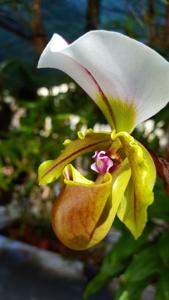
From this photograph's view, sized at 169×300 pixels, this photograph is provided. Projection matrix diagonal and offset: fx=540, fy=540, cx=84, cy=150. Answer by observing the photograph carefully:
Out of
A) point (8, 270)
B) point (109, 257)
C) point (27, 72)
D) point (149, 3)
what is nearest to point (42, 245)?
point (8, 270)

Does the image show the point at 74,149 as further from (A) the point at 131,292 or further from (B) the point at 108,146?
(A) the point at 131,292

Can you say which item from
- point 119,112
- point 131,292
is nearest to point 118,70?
point 119,112

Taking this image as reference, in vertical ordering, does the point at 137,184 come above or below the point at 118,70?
below

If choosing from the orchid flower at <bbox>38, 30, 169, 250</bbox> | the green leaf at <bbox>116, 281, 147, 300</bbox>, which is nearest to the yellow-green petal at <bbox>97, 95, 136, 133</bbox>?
the orchid flower at <bbox>38, 30, 169, 250</bbox>

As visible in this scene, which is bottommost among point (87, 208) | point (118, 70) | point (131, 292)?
point (131, 292)

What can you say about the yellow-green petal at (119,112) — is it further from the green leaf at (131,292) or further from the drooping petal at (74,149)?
the green leaf at (131,292)

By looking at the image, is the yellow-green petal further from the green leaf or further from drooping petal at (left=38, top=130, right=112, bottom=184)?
the green leaf

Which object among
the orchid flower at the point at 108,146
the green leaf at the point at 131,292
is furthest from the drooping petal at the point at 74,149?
the green leaf at the point at 131,292
